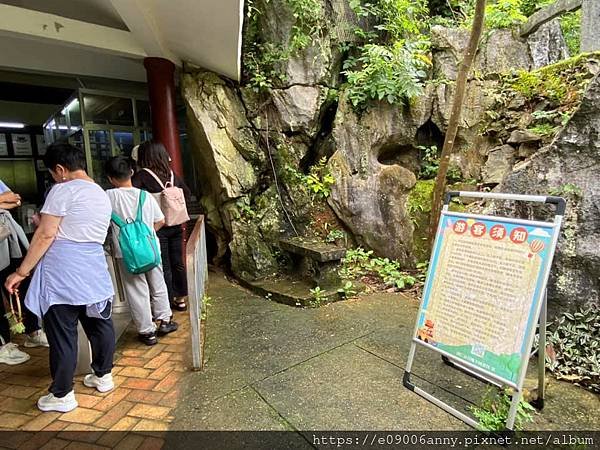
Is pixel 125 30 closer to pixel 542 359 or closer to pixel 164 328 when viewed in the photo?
pixel 164 328

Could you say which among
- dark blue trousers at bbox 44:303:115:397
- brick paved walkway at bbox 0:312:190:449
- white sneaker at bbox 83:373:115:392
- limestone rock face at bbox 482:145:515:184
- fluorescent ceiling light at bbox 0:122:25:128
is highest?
fluorescent ceiling light at bbox 0:122:25:128

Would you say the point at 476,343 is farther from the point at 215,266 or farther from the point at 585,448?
the point at 215,266

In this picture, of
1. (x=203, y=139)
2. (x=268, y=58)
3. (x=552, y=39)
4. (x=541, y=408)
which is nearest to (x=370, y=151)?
(x=268, y=58)

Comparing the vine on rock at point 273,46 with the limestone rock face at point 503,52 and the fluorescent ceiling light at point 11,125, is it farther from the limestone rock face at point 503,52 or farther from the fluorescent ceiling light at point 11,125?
the fluorescent ceiling light at point 11,125

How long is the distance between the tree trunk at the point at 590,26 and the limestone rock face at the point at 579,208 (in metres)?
2.73

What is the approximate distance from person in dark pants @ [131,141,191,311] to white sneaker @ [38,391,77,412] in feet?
4.97

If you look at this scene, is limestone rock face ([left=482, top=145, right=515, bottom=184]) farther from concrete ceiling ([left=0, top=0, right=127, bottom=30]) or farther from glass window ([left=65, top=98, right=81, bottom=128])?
glass window ([left=65, top=98, right=81, bottom=128])

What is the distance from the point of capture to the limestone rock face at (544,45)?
5465 mm

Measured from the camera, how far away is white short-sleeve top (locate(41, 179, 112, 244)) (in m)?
2.17

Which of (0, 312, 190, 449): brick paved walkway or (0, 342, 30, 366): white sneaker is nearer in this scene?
(0, 312, 190, 449): brick paved walkway

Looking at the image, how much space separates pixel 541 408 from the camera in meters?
2.22

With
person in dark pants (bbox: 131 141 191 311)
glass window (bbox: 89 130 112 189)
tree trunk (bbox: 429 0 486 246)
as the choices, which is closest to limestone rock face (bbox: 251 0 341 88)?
tree trunk (bbox: 429 0 486 246)

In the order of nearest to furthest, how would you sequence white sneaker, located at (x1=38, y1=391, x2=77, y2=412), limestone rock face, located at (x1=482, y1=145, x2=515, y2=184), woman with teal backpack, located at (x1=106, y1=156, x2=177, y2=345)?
1. white sneaker, located at (x1=38, y1=391, x2=77, y2=412)
2. woman with teal backpack, located at (x1=106, y1=156, x2=177, y2=345)
3. limestone rock face, located at (x1=482, y1=145, x2=515, y2=184)

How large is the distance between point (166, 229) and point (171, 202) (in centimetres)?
33
